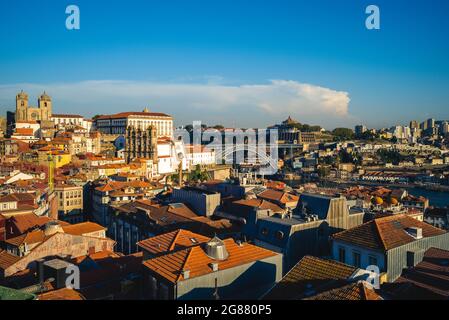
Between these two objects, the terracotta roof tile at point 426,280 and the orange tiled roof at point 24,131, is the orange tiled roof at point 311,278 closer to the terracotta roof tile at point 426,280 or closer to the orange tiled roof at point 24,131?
the terracotta roof tile at point 426,280

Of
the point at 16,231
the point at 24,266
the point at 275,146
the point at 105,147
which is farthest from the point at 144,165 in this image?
the point at 275,146

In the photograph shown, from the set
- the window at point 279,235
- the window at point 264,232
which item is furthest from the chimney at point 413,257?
the window at point 264,232

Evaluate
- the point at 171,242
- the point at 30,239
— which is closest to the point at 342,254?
the point at 171,242

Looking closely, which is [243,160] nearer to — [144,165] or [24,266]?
[144,165]

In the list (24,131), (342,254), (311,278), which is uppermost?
(24,131)

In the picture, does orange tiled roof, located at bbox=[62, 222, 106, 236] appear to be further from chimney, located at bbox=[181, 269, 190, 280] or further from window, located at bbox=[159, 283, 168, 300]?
chimney, located at bbox=[181, 269, 190, 280]

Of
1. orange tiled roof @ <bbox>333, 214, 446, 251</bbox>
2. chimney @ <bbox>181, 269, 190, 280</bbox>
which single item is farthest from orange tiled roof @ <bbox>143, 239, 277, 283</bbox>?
orange tiled roof @ <bbox>333, 214, 446, 251</bbox>

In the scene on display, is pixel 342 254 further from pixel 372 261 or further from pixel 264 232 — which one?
pixel 264 232
